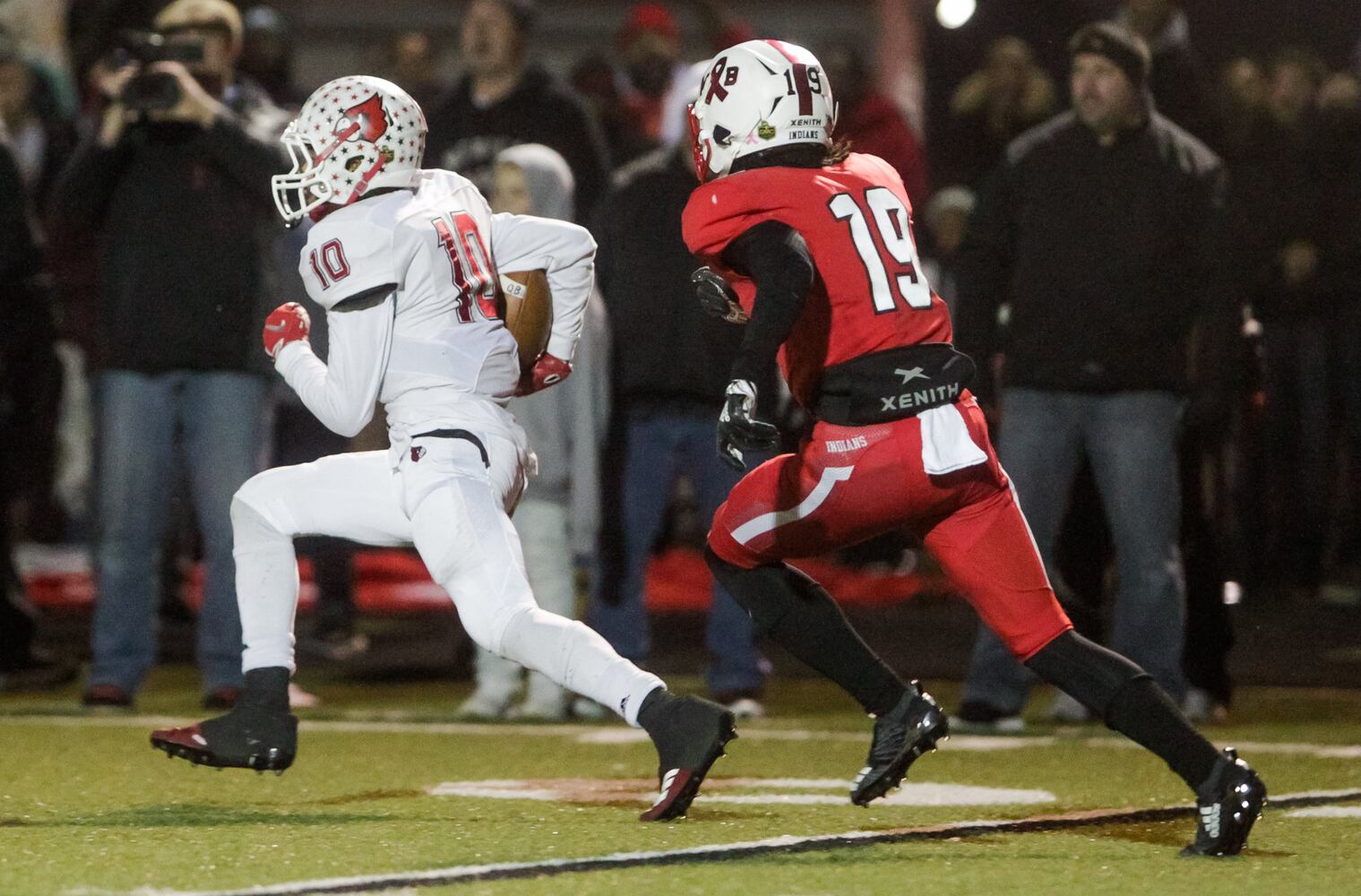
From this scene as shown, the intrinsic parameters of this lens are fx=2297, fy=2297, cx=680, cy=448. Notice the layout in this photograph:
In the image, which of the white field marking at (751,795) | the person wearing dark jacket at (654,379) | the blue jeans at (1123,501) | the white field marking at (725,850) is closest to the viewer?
the white field marking at (725,850)

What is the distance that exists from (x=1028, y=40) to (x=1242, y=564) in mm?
3142

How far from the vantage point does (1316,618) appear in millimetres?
10352

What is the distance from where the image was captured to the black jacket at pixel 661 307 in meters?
8.12

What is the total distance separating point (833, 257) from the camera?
17.1 feet

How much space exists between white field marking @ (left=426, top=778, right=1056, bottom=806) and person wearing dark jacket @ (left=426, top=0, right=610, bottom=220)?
130 inches

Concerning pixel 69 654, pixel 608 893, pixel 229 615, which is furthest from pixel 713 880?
pixel 69 654

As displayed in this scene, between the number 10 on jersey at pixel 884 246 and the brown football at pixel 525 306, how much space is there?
3.00ft

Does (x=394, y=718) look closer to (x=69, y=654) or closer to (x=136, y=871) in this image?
(x=69, y=654)

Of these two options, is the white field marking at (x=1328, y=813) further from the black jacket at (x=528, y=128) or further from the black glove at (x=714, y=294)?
→ the black jacket at (x=528, y=128)

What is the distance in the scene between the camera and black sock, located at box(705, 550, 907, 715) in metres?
5.39

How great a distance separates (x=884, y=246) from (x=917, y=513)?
2.03 ft

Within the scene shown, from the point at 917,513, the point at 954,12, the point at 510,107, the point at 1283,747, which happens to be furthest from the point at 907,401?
the point at 954,12

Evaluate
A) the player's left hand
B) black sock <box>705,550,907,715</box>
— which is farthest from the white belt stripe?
the player's left hand

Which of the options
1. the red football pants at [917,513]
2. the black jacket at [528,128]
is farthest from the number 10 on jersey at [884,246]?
the black jacket at [528,128]
